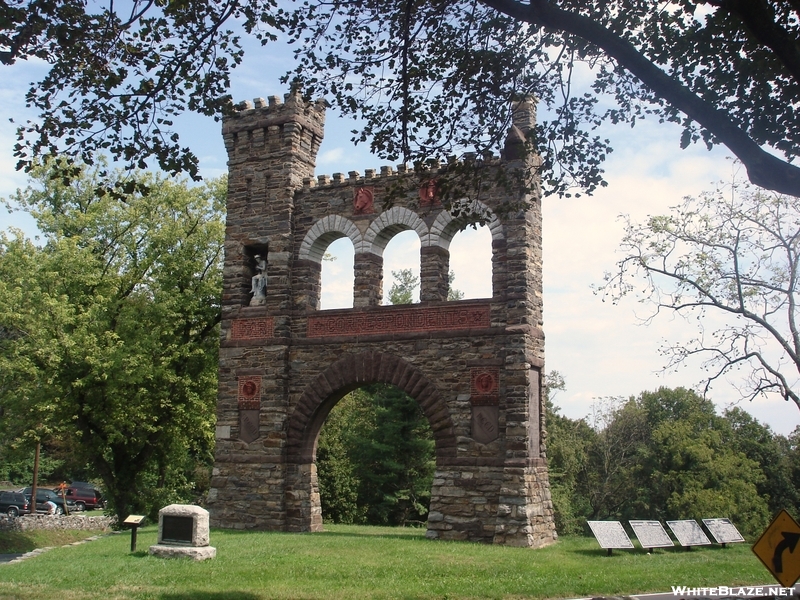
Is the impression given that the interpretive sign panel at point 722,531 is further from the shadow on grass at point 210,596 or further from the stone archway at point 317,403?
the shadow on grass at point 210,596

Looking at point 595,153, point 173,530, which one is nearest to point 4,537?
point 173,530

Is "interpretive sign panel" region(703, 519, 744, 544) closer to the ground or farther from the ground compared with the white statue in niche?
closer to the ground

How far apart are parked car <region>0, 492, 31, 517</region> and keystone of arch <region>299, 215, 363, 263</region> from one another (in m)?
22.8

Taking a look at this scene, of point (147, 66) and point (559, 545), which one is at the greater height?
point (147, 66)

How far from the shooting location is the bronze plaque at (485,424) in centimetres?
1612

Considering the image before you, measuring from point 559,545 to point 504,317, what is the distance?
479 centimetres

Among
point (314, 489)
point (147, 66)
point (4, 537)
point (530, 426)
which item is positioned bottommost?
point (4, 537)

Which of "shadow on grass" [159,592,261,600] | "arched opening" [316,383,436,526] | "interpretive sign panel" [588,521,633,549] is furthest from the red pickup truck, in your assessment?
"shadow on grass" [159,592,261,600]

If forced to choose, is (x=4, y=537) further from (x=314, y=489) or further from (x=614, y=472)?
(x=614, y=472)

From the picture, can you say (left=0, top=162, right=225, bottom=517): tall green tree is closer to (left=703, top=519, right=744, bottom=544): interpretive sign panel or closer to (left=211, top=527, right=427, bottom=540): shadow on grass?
(left=211, top=527, right=427, bottom=540): shadow on grass

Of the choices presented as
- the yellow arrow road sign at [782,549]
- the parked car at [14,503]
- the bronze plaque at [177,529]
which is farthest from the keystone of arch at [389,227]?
the parked car at [14,503]

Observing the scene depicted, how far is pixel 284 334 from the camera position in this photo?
18.5 meters

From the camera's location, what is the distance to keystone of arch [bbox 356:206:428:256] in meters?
→ 17.7

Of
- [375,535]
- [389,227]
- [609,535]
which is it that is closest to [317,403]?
[375,535]
